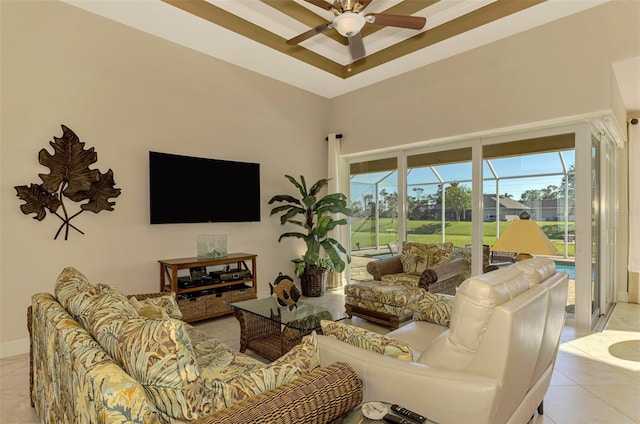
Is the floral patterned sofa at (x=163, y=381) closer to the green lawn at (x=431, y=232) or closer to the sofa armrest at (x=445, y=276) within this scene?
the sofa armrest at (x=445, y=276)

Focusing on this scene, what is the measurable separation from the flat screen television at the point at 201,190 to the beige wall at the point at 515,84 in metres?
2.19

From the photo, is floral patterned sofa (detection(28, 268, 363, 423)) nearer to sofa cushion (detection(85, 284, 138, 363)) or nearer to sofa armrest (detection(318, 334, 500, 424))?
sofa cushion (detection(85, 284, 138, 363))

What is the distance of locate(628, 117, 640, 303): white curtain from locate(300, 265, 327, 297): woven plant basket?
437 centimetres

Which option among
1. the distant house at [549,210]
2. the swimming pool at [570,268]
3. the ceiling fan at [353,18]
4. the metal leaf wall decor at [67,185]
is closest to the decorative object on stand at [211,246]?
the metal leaf wall decor at [67,185]

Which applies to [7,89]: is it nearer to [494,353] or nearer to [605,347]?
[494,353]

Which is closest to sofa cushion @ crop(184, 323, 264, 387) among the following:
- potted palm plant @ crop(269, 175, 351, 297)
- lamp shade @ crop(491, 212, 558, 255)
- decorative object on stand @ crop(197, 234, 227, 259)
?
lamp shade @ crop(491, 212, 558, 255)

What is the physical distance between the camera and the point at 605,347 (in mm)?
3234

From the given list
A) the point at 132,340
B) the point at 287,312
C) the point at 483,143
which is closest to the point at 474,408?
the point at 132,340

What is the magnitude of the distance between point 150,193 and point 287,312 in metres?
2.28

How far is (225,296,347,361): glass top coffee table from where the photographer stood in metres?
2.65

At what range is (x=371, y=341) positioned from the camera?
156 cm

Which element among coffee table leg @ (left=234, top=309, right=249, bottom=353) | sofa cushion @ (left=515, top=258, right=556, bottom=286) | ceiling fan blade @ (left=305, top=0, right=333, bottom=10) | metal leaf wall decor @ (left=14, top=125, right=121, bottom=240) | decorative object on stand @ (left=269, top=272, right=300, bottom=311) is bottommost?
coffee table leg @ (left=234, top=309, right=249, bottom=353)

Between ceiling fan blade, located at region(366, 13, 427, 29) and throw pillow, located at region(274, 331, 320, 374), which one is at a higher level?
ceiling fan blade, located at region(366, 13, 427, 29)

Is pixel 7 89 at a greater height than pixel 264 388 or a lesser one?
greater
